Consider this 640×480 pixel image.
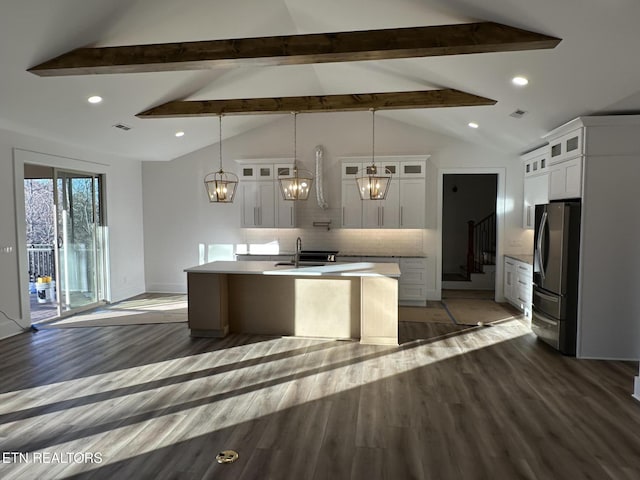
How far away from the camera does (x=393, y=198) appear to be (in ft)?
24.4

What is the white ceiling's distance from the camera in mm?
3244

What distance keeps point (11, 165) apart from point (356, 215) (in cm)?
528

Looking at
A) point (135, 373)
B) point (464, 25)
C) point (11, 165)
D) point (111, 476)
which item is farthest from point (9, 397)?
point (464, 25)

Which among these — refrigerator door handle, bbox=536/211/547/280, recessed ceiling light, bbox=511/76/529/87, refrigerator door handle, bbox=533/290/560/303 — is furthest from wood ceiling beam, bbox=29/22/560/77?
refrigerator door handle, bbox=533/290/560/303

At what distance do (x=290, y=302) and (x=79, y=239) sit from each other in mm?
4047

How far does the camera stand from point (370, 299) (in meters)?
5.01

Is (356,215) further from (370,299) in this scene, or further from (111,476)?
(111,476)

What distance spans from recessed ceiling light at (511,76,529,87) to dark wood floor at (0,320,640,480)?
2996mm

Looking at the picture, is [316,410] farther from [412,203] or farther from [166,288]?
[166,288]

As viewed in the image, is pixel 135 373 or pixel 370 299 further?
pixel 370 299

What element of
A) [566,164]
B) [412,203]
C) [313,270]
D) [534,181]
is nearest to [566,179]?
[566,164]

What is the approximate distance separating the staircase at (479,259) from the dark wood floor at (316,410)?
12.3ft

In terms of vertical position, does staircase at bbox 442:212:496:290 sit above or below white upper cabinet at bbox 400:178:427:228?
below

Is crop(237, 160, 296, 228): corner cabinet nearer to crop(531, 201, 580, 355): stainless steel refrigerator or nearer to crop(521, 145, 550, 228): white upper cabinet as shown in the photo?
crop(521, 145, 550, 228): white upper cabinet
